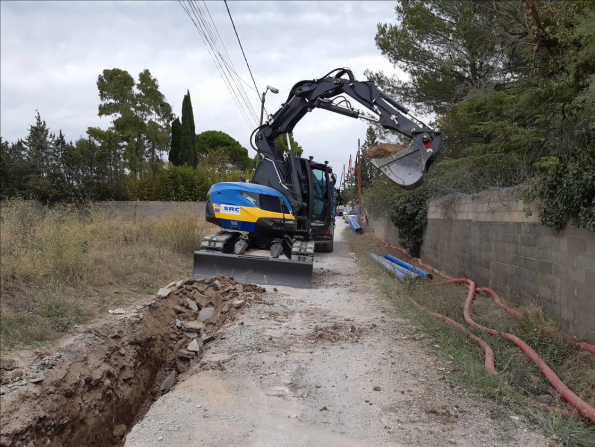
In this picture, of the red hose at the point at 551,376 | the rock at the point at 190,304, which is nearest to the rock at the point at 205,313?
the rock at the point at 190,304

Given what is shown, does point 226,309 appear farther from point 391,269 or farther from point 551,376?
point 391,269

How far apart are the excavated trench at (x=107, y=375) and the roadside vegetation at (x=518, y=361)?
2791 mm

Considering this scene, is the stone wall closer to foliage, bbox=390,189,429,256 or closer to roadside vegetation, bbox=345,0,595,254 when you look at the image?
roadside vegetation, bbox=345,0,595,254

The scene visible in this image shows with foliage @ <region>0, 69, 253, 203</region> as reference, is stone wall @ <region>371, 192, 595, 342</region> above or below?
below

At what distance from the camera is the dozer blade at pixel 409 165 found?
8641mm

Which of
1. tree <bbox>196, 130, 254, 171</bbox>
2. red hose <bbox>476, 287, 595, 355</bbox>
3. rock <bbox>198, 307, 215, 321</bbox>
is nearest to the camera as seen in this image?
red hose <bbox>476, 287, 595, 355</bbox>

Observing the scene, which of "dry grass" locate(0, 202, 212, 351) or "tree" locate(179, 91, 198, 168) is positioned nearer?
"dry grass" locate(0, 202, 212, 351)

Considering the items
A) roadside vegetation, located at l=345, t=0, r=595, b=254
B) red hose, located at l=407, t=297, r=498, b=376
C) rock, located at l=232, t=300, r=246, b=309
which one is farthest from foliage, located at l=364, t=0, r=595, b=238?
rock, located at l=232, t=300, r=246, b=309

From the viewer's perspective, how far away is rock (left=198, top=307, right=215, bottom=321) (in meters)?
7.24

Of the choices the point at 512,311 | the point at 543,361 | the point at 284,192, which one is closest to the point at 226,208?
the point at 284,192

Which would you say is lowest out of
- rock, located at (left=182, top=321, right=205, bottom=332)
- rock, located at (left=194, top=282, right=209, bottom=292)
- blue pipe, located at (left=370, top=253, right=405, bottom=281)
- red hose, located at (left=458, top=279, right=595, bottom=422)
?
rock, located at (left=182, top=321, right=205, bottom=332)

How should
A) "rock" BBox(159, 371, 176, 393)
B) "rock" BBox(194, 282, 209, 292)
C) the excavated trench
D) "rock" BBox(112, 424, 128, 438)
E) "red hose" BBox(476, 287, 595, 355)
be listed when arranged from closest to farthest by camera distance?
the excavated trench
"rock" BBox(112, 424, 128, 438)
"red hose" BBox(476, 287, 595, 355)
"rock" BBox(159, 371, 176, 393)
"rock" BBox(194, 282, 209, 292)

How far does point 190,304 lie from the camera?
7.54 m

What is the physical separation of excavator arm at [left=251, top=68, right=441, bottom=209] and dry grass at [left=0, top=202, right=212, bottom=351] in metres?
3.23
